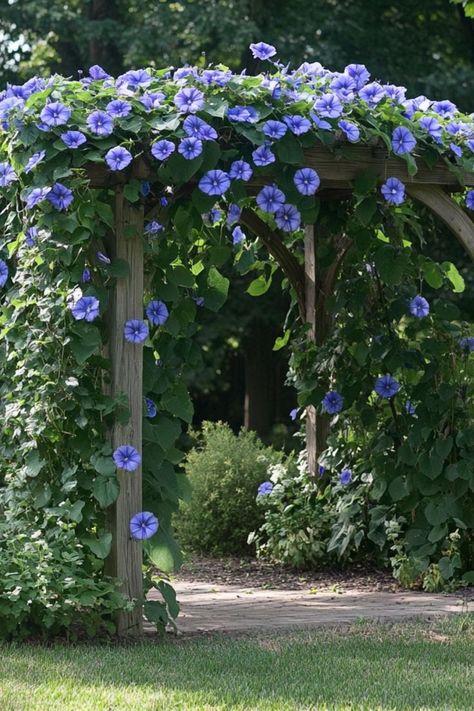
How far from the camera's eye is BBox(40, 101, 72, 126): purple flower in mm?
4746

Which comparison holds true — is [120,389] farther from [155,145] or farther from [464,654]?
[464,654]

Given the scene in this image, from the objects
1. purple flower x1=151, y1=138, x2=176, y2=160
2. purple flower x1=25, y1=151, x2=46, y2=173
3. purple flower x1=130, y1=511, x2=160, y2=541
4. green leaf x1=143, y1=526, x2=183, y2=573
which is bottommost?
green leaf x1=143, y1=526, x2=183, y2=573

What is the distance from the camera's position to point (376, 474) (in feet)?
22.7


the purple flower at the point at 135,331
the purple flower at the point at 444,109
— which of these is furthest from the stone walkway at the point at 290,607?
the purple flower at the point at 444,109

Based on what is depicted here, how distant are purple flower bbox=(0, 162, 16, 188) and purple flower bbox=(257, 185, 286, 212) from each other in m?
1.06

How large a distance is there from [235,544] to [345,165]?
12.1ft

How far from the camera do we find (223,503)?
8320mm

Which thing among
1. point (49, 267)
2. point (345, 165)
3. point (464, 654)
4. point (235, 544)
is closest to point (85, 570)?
point (49, 267)

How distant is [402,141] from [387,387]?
69.4 inches

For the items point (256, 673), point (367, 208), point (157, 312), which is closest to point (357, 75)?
point (367, 208)

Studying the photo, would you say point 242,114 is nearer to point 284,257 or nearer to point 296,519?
point 284,257

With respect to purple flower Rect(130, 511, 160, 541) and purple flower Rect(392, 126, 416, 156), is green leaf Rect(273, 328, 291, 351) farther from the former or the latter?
purple flower Rect(130, 511, 160, 541)

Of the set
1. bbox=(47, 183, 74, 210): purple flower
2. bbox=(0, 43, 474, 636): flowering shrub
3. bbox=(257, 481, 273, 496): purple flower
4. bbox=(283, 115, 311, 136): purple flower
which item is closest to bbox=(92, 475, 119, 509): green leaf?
bbox=(0, 43, 474, 636): flowering shrub

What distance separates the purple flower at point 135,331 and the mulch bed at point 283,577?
2.37 metres
